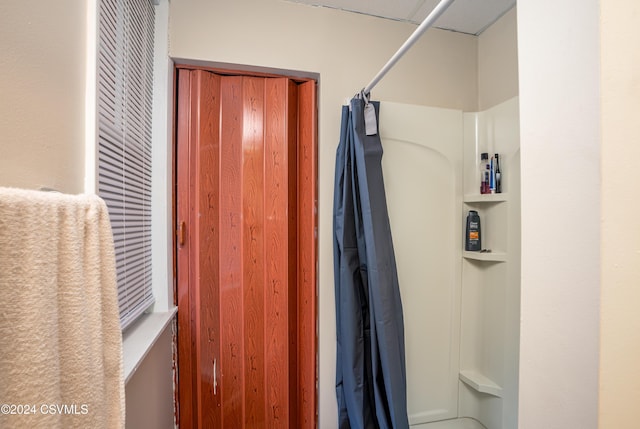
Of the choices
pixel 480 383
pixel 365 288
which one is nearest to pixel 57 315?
pixel 365 288

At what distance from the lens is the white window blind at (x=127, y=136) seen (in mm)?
720

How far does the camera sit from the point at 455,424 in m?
1.27

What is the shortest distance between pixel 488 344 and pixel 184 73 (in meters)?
2.02

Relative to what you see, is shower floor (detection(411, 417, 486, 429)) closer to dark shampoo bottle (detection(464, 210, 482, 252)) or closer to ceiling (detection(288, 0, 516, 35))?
dark shampoo bottle (detection(464, 210, 482, 252))

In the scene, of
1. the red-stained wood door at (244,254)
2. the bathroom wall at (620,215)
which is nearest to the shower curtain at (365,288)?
the red-stained wood door at (244,254)

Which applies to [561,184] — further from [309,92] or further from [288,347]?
[288,347]

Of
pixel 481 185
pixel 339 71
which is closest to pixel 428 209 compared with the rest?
pixel 481 185

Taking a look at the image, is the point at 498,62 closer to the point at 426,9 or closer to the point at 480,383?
the point at 426,9

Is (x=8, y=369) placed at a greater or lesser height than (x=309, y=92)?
lesser

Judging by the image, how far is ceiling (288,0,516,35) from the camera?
48.0 inches

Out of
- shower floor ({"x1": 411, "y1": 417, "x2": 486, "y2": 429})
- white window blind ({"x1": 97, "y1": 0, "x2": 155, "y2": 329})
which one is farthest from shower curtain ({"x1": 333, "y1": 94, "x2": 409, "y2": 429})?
white window blind ({"x1": 97, "y1": 0, "x2": 155, "y2": 329})

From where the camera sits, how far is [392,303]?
1.04 m

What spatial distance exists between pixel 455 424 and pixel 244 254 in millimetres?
1395

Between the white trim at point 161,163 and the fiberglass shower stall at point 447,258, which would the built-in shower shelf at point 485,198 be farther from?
the white trim at point 161,163
